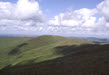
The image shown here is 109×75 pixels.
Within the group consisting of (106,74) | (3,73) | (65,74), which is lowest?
(3,73)

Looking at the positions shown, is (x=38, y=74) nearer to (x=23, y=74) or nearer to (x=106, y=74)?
(x=23, y=74)

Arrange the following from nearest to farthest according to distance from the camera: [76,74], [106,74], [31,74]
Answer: [106,74], [76,74], [31,74]

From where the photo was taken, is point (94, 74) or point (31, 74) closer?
point (94, 74)

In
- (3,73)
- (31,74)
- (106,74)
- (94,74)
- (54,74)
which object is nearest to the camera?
(106,74)

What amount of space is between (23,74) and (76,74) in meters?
15.0

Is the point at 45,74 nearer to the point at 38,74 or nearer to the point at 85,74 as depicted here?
the point at 38,74

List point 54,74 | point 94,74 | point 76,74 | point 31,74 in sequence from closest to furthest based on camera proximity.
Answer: point 94,74 → point 76,74 → point 54,74 → point 31,74

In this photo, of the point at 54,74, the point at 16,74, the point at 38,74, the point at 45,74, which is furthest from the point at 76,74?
the point at 16,74

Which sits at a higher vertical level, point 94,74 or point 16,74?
point 94,74

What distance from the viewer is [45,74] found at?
26328 mm

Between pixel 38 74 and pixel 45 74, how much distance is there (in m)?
2.08

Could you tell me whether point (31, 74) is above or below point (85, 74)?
below

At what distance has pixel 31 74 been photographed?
27609 millimetres

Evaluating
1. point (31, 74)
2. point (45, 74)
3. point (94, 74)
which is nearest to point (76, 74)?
point (94, 74)
